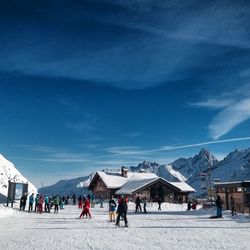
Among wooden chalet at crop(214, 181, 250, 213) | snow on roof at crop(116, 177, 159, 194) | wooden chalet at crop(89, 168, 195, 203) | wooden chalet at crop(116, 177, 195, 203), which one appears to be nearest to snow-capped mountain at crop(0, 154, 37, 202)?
wooden chalet at crop(89, 168, 195, 203)

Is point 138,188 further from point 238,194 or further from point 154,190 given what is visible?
point 238,194

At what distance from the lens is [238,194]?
30.9 meters

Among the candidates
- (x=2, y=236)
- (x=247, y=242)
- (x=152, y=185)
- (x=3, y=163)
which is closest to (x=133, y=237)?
(x=247, y=242)

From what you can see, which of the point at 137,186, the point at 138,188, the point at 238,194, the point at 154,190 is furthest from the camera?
the point at 154,190

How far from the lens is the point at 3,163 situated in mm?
91875

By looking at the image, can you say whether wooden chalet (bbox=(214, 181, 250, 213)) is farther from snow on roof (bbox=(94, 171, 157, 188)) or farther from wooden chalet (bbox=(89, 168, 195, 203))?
snow on roof (bbox=(94, 171, 157, 188))

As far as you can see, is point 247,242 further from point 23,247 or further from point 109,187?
point 109,187

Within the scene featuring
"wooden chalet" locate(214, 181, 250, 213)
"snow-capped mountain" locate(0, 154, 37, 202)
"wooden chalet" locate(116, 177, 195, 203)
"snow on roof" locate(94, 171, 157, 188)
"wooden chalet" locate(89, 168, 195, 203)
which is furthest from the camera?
"snow-capped mountain" locate(0, 154, 37, 202)

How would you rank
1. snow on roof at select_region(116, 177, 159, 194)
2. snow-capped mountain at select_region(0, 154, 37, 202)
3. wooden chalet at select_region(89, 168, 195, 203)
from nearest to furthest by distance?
snow on roof at select_region(116, 177, 159, 194)
wooden chalet at select_region(89, 168, 195, 203)
snow-capped mountain at select_region(0, 154, 37, 202)

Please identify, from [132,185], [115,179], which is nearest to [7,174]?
[115,179]

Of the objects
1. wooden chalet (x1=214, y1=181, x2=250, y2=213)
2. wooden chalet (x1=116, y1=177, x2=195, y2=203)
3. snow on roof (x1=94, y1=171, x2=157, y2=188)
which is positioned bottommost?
wooden chalet (x1=214, y1=181, x2=250, y2=213)

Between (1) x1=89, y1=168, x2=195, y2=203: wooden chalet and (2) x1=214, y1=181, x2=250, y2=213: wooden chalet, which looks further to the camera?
(1) x1=89, y1=168, x2=195, y2=203: wooden chalet

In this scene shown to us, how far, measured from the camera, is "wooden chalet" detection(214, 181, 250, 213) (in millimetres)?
29448

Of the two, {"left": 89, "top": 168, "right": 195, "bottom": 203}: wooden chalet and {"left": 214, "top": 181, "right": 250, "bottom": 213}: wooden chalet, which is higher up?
{"left": 89, "top": 168, "right": 195, "bottom": 203}: wooden chalet
